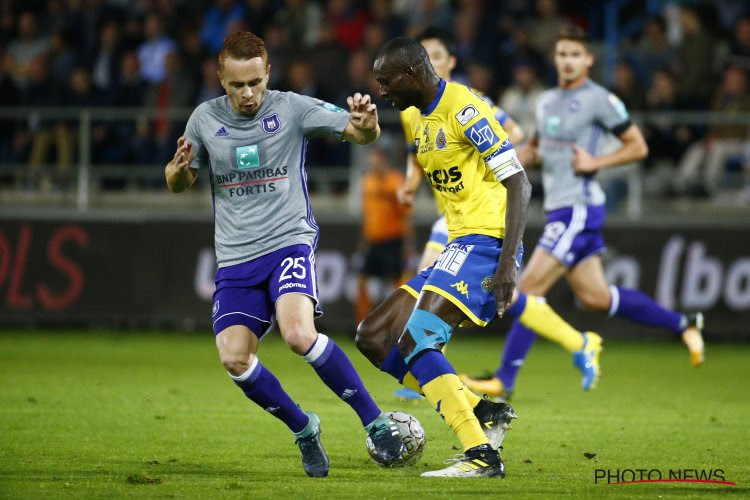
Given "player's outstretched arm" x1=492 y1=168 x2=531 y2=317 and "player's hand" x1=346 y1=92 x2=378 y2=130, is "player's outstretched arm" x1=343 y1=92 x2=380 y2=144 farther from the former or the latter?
"player's outstretched arm" x1=492 y1=168 x2=531 y2=317

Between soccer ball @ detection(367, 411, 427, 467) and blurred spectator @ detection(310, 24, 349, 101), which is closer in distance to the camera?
soccer ball @ detection(367, 411, 427, 467)

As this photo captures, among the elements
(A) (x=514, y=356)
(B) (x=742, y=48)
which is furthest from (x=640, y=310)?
(B) (x=742, y=48)

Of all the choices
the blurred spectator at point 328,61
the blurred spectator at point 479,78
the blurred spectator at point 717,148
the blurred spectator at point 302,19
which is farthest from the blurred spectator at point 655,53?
the blurred spectator at point 302,19

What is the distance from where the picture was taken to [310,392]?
396 inches

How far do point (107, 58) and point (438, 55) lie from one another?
9465 mm

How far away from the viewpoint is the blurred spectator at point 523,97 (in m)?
15.0

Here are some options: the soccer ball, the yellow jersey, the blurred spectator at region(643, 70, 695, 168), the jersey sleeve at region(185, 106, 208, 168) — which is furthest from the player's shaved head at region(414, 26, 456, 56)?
the blurred spectator at region(643, 70, 695, 168)

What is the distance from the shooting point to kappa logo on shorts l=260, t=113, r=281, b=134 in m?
6.77

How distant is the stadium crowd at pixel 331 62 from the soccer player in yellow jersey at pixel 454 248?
27.6 ft

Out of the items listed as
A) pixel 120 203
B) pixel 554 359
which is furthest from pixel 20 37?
pixel 554 359

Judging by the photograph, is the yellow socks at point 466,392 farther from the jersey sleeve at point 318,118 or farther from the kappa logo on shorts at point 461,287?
the jersey sleeve at point 318,118

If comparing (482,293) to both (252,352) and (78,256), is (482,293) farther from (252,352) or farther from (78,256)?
(78,256)

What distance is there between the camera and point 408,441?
653 cm

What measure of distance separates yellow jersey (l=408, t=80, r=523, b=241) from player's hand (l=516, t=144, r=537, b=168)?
3137 mm
